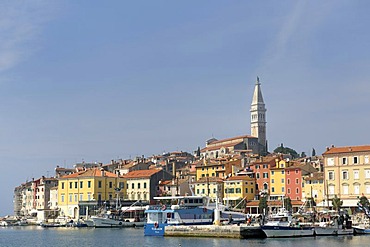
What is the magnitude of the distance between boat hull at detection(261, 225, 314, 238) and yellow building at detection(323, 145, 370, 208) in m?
24.5

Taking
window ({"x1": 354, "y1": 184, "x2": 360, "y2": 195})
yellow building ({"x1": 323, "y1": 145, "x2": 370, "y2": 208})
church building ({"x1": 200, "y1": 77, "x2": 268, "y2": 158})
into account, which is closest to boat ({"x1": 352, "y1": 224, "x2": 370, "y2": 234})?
yellow building ({"x1": 323, "y1": 145, "x2": 370, "y2": 208})

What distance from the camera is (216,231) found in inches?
2221

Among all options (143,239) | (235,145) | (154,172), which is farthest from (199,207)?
(235,145)

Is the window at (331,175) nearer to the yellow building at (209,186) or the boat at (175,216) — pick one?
the yellow building at (209,186)

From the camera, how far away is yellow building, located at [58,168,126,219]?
96000mm

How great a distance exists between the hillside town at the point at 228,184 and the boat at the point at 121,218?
293 cm

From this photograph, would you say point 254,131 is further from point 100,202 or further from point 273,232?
point 273,232

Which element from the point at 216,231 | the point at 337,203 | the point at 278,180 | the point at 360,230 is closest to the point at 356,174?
the point at 337,203

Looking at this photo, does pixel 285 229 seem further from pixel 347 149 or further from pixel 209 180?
pixel 209 180

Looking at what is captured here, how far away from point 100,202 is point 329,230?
1772 inches

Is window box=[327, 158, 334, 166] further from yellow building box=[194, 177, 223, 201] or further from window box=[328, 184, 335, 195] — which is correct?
yellow building box=[194, 177, 223, 201]

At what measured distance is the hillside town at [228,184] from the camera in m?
81.9

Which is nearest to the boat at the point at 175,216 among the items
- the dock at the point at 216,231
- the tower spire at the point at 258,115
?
the dock at the point at 216,231

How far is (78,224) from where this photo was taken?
89562mm
